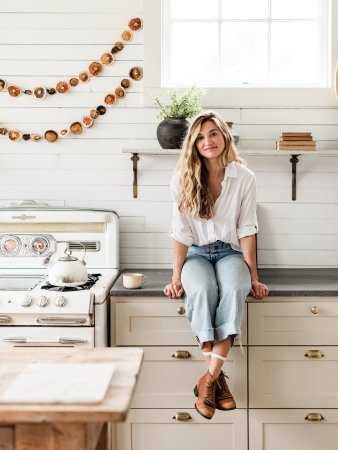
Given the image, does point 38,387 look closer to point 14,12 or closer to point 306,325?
point 306,325

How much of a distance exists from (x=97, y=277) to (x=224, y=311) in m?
0.75

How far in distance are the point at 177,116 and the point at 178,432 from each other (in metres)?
1.57

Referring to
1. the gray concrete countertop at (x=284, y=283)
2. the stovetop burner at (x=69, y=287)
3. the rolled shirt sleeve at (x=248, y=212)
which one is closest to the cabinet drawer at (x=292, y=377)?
the gray concrete countertop at (x=284, y=283)

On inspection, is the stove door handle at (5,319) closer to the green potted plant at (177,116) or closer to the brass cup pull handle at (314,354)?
the green potted plant at (177,116)

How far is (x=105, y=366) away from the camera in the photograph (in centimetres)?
145

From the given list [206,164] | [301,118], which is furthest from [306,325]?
[301,118]

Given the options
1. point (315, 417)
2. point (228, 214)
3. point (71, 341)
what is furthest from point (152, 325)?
point (315, 417)

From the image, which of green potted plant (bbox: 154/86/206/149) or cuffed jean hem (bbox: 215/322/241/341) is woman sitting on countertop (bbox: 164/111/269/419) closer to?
cuffed jean hem (bbox: 215/322/241/341)

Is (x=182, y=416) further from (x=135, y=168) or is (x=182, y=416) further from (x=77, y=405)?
(x=77, y=405)

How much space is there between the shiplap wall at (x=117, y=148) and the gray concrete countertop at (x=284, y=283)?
153 mm

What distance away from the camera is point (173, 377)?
8.84 feet

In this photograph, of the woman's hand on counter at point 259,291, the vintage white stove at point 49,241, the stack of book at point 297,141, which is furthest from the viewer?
the stack of book at point 297,141

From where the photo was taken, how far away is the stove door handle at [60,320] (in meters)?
2.53

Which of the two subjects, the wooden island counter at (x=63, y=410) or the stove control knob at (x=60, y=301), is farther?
the stove control knob at (x=60, y=301)
